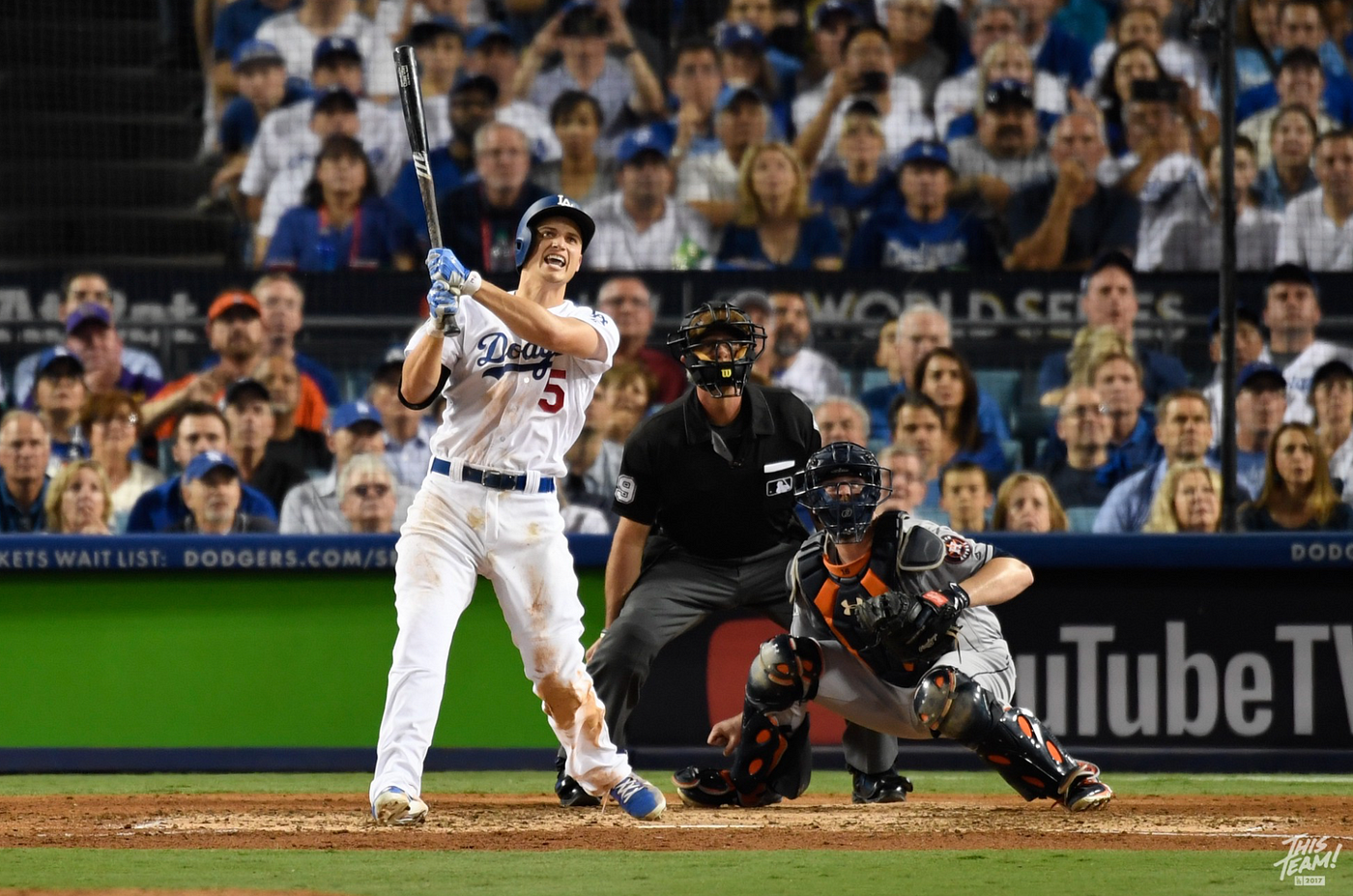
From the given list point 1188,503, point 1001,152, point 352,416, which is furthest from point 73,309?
point 1188,503

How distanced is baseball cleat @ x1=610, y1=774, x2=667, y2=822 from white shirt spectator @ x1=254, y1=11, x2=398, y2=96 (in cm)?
549

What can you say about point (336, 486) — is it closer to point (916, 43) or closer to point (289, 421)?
point (289, 421)

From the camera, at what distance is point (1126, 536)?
6.11m

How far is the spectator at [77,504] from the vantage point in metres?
6.57

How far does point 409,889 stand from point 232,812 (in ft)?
5.33

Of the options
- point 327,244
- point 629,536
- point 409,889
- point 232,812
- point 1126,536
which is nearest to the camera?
point 409,889

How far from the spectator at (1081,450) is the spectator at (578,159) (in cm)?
275

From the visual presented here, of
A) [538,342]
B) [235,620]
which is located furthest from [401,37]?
[538,342]

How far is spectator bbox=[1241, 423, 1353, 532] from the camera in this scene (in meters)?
6.33

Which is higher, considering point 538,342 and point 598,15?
point 598,15

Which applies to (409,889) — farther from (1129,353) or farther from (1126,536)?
(1129,353)

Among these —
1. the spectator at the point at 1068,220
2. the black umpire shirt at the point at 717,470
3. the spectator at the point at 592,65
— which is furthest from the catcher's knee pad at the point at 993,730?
the spectator at the point at 592,65

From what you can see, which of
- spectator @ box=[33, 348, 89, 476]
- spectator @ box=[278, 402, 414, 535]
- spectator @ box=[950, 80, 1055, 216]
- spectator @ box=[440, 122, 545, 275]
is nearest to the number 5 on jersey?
spectator @ box=[278, 402, 414, 535]

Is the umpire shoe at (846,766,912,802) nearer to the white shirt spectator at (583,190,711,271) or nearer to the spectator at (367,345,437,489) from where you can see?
the spectator at (367,345,437,489)
